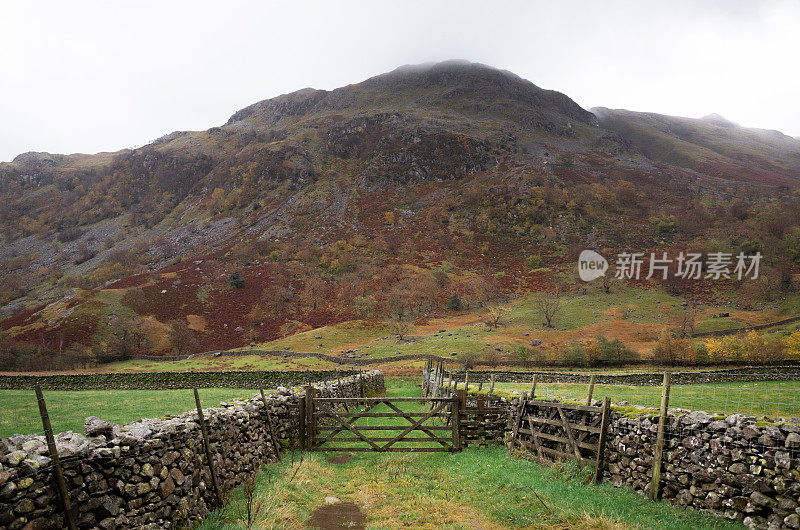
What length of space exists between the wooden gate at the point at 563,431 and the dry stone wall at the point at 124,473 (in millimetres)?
9253

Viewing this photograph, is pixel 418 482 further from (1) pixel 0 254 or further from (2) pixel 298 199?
(1) pixel 0 254

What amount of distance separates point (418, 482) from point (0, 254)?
177 metres

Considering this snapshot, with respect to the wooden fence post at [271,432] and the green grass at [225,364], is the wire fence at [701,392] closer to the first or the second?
the wooden fence post at [271,432]

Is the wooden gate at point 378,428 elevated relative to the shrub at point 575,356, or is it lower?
elevated

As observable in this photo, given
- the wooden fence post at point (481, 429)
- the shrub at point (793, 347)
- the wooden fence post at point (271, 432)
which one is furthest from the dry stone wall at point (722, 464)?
the shrub at point (793, 347)

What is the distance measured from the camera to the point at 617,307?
64250 mm

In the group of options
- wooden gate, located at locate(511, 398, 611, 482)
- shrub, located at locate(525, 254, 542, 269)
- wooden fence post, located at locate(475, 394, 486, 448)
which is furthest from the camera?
shrub, located at locate(525, 254, 542, 269)

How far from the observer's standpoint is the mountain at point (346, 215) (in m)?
73.6

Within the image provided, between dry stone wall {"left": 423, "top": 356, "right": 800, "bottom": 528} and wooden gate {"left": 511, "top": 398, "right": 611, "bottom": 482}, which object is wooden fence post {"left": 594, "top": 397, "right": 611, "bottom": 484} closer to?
wooden gate {"left": 511, "top": 398, "right": 611, "bottom": 482}

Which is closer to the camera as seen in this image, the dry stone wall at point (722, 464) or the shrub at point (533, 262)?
the dry stone wall at point (722, 464)

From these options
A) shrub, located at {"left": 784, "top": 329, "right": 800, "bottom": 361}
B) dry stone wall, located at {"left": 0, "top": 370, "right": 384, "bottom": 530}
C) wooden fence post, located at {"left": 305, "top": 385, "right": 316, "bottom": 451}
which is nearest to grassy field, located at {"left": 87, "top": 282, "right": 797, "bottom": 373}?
shrub, located at {"left": 784, "top": 329, "right": 800, "bottom": 361}

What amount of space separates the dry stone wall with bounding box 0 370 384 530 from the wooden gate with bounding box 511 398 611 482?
30.4 ft

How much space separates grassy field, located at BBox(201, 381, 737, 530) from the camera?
7.96 m

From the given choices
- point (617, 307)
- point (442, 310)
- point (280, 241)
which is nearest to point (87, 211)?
point (280, 241)
